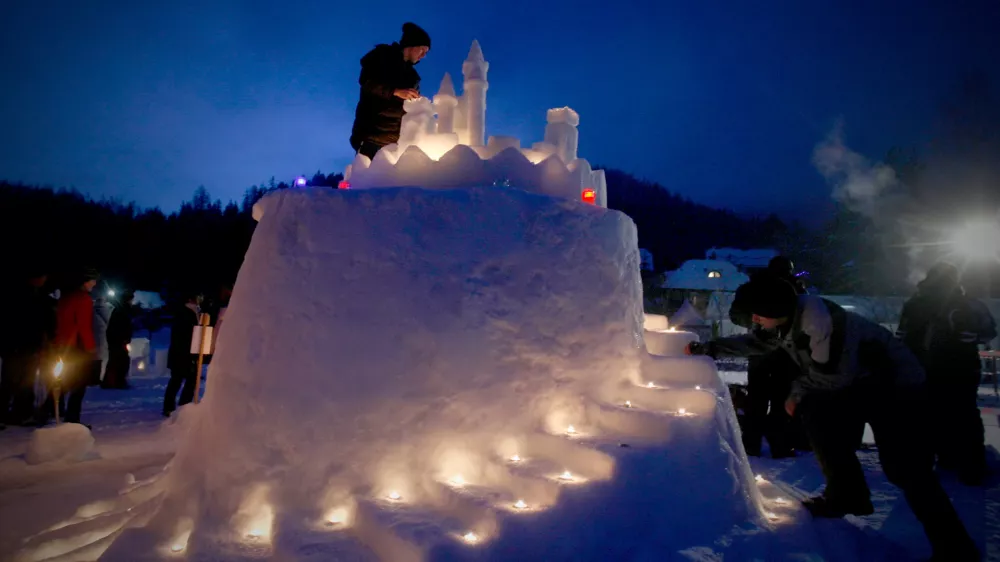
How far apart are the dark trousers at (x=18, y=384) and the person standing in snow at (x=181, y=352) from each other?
137 centimetres

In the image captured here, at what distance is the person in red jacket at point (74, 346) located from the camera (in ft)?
19.9

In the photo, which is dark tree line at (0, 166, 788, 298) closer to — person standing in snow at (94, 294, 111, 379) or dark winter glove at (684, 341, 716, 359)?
person standing in snow at (94, 294, 111, 379)

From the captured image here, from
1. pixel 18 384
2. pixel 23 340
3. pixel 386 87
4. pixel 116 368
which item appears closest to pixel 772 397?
pixel 386 87

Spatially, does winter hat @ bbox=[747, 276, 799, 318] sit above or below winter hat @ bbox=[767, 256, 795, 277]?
below

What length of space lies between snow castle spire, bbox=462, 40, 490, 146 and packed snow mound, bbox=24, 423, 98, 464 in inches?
183

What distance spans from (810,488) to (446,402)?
303 centimetres

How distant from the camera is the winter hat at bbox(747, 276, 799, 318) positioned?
298 centimetres

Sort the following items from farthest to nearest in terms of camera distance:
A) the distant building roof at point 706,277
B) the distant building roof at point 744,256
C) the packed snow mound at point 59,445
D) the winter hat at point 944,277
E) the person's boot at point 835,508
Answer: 1. the distant building roof at point 744,256
2. the distant building roof at point 706,277
3. the packed snow mound at point 59,445
4. the winter hat at point 944,277
5. the person's boot at point 835,508

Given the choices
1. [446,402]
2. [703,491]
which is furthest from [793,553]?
[446,402]

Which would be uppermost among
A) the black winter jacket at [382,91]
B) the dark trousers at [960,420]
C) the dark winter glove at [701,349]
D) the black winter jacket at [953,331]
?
the black winter jacket at [382,91]

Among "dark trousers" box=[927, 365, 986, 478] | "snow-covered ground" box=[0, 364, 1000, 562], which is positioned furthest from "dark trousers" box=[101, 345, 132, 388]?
"dark trousers" box=[927, 365, 986, 478]

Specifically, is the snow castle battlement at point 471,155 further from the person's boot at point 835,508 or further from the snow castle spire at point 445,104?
the person's boot at point 835,508

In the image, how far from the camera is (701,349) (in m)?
4.50

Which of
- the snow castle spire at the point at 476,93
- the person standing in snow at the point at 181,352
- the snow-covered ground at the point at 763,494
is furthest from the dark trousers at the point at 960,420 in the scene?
the person standing in snow at the point at 181,352
